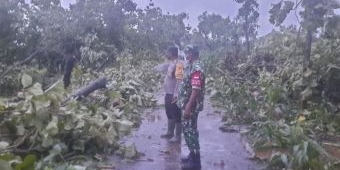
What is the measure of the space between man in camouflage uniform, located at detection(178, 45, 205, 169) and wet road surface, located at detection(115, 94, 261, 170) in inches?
13.0

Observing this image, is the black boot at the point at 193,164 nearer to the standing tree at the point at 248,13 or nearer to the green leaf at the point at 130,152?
the green leaf at the point at 130,152

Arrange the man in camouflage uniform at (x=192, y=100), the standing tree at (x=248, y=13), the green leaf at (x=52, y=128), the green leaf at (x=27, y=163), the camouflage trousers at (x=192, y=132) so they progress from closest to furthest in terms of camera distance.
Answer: the green leaf at (x=27, y=163) → the green leaf at (x=52, y=128) → the man in camouflage uniform at (x=192, y=100) → the camouflage trousers at (x=192, y=132) → the standing tree at (x=248, y=13)

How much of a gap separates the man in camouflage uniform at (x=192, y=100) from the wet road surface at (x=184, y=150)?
33 centimetres

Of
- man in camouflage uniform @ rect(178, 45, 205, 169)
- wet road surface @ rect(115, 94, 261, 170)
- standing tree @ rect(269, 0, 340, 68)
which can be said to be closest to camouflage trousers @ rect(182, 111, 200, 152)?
man in camouflage uniform @ rect(178, 45, 205, 169)

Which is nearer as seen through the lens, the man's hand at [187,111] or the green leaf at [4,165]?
the green leaf at [4,165]

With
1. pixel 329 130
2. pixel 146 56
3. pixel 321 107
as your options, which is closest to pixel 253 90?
pixel 321 107

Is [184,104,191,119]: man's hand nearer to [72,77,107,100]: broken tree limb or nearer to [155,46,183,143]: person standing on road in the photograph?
[155,46,183,143]: person standing on road

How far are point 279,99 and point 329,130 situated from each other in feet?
7.77

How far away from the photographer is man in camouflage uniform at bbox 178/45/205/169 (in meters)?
6.52

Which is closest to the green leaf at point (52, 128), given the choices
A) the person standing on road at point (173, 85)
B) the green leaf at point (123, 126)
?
the green leaf at point (123, 126)

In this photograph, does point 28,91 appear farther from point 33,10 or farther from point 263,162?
point 33,10

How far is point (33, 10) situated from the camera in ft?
69.5

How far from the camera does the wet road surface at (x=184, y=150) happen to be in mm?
7102

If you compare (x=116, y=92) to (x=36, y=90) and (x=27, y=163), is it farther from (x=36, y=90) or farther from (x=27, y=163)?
(x=27, y=163)
